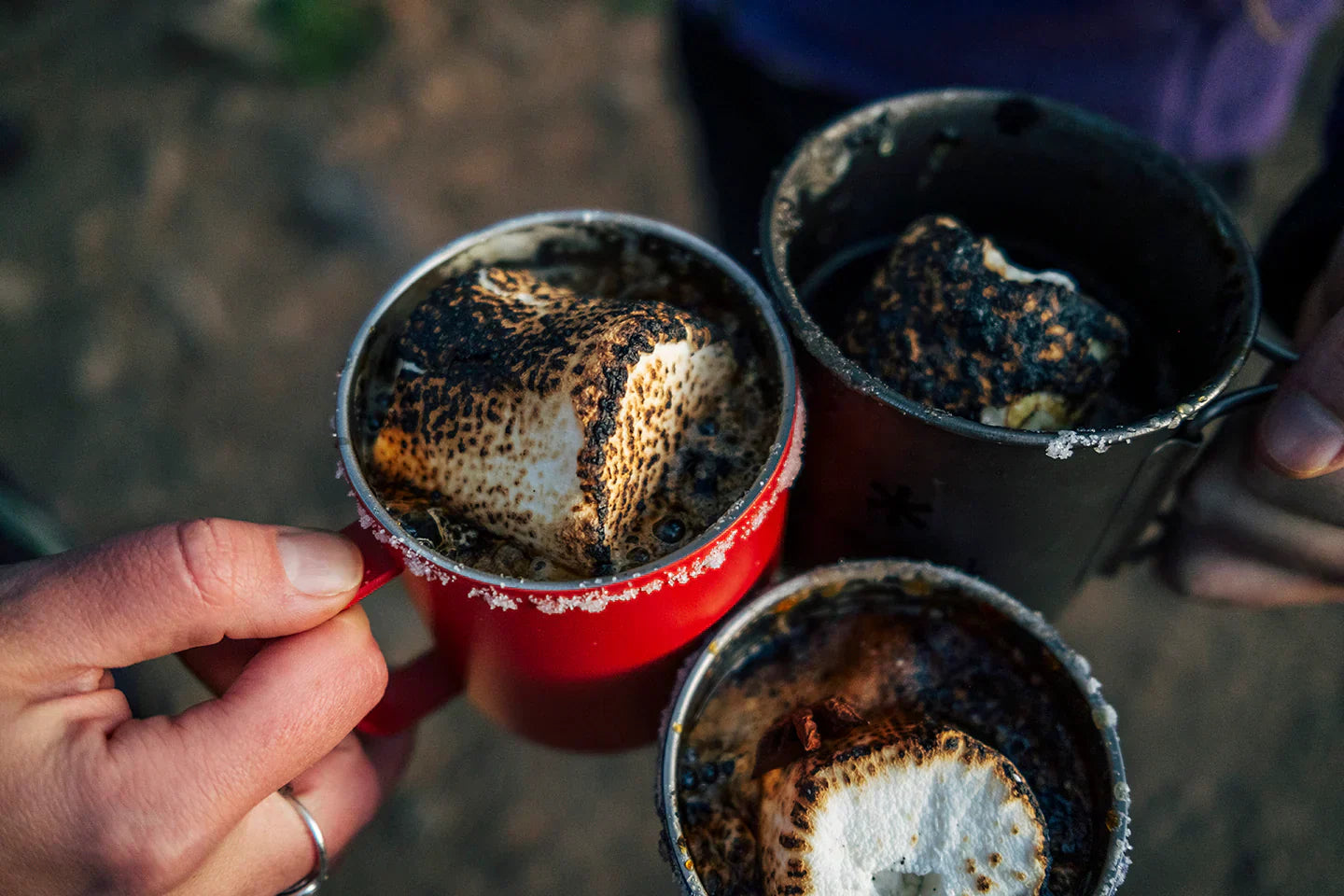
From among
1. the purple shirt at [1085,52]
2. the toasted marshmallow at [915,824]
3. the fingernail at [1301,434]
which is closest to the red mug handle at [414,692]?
the toasted marshmallow at [915,824]

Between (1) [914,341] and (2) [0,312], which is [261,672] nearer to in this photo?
(1) [914,341]

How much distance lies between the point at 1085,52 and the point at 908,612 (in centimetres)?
88

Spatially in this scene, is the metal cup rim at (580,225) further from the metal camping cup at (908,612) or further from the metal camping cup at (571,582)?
the metal camping cup at (908,612)

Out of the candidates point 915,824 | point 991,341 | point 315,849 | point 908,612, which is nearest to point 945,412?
point 991,341

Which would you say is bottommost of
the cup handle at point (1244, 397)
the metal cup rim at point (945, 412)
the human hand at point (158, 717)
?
the human hand at point (158, 717)

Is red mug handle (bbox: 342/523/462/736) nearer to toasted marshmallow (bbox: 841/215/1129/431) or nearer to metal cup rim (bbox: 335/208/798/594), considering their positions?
metal cup rim (bbox: 335/208/798/594)

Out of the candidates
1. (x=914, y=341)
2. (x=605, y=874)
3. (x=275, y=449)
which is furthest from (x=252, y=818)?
(x=275, y=449)

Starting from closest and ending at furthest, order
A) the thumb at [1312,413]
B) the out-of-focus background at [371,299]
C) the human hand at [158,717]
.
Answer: the human hand at [158,717] < the thumb at [1312,413] < the out-of-focus background at [371,299]

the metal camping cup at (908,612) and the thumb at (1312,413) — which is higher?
the thumb at (1312,413)

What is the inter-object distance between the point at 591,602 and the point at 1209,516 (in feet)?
2.45

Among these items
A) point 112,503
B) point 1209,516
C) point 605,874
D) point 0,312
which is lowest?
point 605,874

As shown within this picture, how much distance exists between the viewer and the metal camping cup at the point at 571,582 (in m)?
0.72

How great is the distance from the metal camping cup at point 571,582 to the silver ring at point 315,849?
10 centimetres

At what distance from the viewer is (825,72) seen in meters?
1.42
